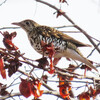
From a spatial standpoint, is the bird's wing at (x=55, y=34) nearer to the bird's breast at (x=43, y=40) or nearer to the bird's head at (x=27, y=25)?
the bird's breast at (x=43, y=40)

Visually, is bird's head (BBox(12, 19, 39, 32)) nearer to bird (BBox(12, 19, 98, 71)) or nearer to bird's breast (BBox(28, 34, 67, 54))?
bird (BBox(12, 19, 98, 71))

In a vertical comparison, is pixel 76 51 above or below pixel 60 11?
below

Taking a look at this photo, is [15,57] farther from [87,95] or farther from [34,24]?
[34,24]

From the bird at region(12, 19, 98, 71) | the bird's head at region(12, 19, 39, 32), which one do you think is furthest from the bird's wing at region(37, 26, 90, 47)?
the bird's head at region(12, 19, 39, 32)

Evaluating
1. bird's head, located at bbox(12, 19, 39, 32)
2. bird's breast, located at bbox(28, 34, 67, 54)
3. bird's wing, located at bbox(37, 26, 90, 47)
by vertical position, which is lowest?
bird's breast, located at bbox(28, 34, 67, 54)

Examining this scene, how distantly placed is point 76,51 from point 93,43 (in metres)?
0.81

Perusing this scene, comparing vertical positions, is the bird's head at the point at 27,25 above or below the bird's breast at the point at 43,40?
above

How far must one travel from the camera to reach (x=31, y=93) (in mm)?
2957

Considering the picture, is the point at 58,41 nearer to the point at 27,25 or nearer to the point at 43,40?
the point at 43,40

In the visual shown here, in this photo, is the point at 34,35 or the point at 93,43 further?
the point at 34,35

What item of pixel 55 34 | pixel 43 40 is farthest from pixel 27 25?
pixel 43 40

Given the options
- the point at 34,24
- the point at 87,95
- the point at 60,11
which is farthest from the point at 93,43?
the point at 34,24

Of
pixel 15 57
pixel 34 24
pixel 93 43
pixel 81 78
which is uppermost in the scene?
pixel 34 24

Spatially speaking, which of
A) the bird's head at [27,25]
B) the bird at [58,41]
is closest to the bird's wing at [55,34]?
the bird at [58,41]
